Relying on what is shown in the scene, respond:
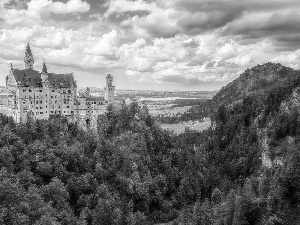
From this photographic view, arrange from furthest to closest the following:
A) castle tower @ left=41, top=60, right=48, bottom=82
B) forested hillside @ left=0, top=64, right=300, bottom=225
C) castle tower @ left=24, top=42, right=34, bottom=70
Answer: castle tower @ left=24, top=42, right=34, bottom=70, castle tower @ left=41, top=60, right=48, bottom=82, forested hillside @ left=0, top=64, right=300, bottom=225

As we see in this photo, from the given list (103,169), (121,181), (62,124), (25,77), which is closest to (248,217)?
(121,181)

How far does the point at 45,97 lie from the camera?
14638 centimetres

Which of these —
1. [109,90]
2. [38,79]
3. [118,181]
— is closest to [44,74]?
[38,79]

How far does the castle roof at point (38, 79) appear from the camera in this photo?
14175 centimetres

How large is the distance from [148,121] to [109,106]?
20.2 m

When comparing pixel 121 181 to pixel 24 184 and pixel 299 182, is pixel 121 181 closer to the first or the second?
pixel 24 184

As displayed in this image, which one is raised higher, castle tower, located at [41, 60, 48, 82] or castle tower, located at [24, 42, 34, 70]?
castle tower, located at [24, 42, 34, 70]

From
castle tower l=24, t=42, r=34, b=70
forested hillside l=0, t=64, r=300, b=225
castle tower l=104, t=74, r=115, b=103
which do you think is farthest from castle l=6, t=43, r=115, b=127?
castle tower l=104, t=74, r=115, b=103

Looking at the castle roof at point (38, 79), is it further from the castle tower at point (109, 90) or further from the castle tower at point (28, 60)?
the castle tower at point (109, 90)

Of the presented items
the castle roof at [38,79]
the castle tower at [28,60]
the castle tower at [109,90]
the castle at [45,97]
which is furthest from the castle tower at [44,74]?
the castle tower at [109,90]

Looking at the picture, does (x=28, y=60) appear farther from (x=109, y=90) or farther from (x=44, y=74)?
(x=109, y=90)

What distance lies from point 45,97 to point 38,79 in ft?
29.1

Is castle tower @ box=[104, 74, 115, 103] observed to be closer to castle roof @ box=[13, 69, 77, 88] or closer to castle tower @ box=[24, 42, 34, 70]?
castle roof @ box=[13, 69, 77, 88]

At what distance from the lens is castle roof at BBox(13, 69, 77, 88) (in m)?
142
